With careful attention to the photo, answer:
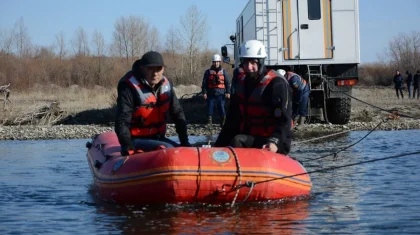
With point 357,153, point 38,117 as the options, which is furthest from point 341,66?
point 38,117

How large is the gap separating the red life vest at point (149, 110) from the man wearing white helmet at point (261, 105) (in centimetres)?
76

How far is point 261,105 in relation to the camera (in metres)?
8.02

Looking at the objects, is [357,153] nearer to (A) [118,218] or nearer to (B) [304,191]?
(B) [304,191]

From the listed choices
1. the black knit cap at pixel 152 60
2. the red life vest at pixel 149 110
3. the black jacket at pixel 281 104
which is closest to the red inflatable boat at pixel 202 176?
the black jacket at pixel 281 104

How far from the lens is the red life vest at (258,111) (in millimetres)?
7977

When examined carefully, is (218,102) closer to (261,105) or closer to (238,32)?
(238,32)

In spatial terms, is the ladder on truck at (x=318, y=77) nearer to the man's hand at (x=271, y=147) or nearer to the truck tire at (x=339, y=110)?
the truck tire at (x=339, y=110)

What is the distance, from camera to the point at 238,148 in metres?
7.48

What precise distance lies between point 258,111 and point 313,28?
30.5 ft

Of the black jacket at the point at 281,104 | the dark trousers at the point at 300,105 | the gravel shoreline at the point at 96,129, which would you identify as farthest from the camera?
the gravel shoreline at the point at 96,129

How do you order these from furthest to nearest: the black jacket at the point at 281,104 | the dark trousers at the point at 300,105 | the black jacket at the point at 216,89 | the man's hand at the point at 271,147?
the black jacket at the point at 216,89 < the dark trousers at the point at 300,105 < the black jacket at the point at 281,104 < the man's hand at the point at 271,147

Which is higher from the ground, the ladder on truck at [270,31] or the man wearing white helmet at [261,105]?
the ladder on truck at [270,31]

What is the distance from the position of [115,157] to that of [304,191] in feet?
6.39

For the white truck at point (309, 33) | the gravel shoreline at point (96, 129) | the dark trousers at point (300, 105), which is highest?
the white truck at point (309, 33)
